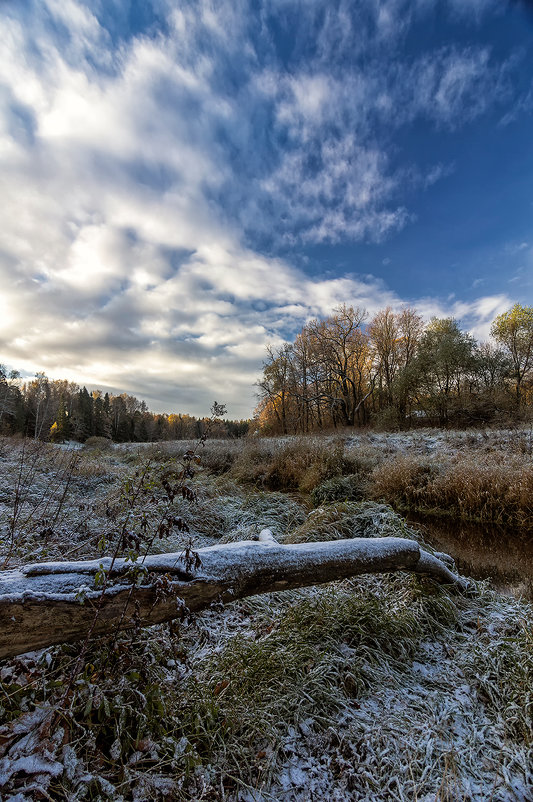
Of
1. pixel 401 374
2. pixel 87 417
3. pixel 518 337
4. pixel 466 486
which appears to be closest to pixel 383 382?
pixel 401 374

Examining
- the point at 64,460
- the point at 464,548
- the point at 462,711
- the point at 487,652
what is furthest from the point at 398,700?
the point at 64,460

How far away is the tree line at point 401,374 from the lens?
18.1 meters

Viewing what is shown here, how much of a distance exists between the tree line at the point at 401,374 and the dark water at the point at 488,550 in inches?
429

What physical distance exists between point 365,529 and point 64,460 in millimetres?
7218

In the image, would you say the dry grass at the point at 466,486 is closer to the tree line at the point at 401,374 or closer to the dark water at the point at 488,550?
the dark water at the point at 488,550

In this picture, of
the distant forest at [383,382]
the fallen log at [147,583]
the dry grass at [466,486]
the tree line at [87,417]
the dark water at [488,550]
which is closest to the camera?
the fallen log at [147,583]

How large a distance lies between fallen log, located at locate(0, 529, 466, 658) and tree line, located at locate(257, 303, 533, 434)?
15.2 meters

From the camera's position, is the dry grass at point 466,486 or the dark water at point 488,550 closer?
the dark water at point 488,550

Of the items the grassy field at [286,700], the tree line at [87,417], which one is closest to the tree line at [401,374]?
the tree line at [87,417]

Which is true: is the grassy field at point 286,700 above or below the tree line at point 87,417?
below

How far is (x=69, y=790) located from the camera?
1.21 meters

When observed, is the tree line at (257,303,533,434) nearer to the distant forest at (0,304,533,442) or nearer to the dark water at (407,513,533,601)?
the distant forest at (0,304,533,442)

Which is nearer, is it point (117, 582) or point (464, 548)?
point (117, 582)

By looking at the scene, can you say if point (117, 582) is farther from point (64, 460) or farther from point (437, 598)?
point (64, 460)
